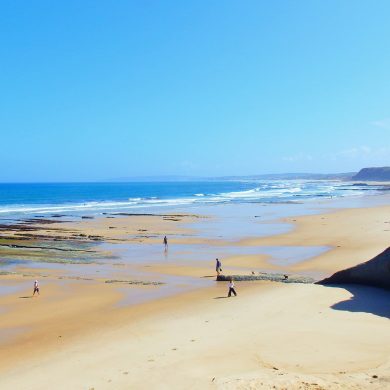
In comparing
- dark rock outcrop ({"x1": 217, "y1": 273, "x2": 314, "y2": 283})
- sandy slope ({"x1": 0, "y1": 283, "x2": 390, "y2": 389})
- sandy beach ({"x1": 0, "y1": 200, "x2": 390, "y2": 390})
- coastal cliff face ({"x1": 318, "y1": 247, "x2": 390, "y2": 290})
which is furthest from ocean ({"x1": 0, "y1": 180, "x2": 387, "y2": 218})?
sandy slope ({"x1": 0, "y1": 283, "x2": 390, "y2": 389})

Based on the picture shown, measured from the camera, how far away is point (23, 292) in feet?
60.0

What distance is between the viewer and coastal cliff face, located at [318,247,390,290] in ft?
51.3

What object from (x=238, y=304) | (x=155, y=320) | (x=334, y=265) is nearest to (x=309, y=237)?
(x=334, y=265)

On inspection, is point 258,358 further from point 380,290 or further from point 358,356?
point 380,290

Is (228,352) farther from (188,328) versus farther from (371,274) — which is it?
(371,274)

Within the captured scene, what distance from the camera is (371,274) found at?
16.2 meters

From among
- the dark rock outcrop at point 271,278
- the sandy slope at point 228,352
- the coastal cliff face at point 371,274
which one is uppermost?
the coastal cliff face at point 371,274

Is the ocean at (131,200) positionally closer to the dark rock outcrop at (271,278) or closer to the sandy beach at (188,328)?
the sandy beach at (188,328)

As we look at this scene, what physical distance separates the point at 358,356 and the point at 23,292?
13.2 metres

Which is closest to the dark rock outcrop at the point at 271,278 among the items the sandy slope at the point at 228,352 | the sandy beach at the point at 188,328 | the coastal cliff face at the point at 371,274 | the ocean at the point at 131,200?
the sandy beach at the point at 188,328

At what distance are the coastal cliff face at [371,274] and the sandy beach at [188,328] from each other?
42 centimetres

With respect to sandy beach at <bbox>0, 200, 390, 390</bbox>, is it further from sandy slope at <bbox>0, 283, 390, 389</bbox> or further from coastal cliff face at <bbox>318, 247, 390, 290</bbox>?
coastal cliff face at <bbox>318, 247, 390, 290</bbox>

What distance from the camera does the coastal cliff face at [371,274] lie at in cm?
1563

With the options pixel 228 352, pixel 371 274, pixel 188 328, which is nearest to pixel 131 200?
pixel 371 274
